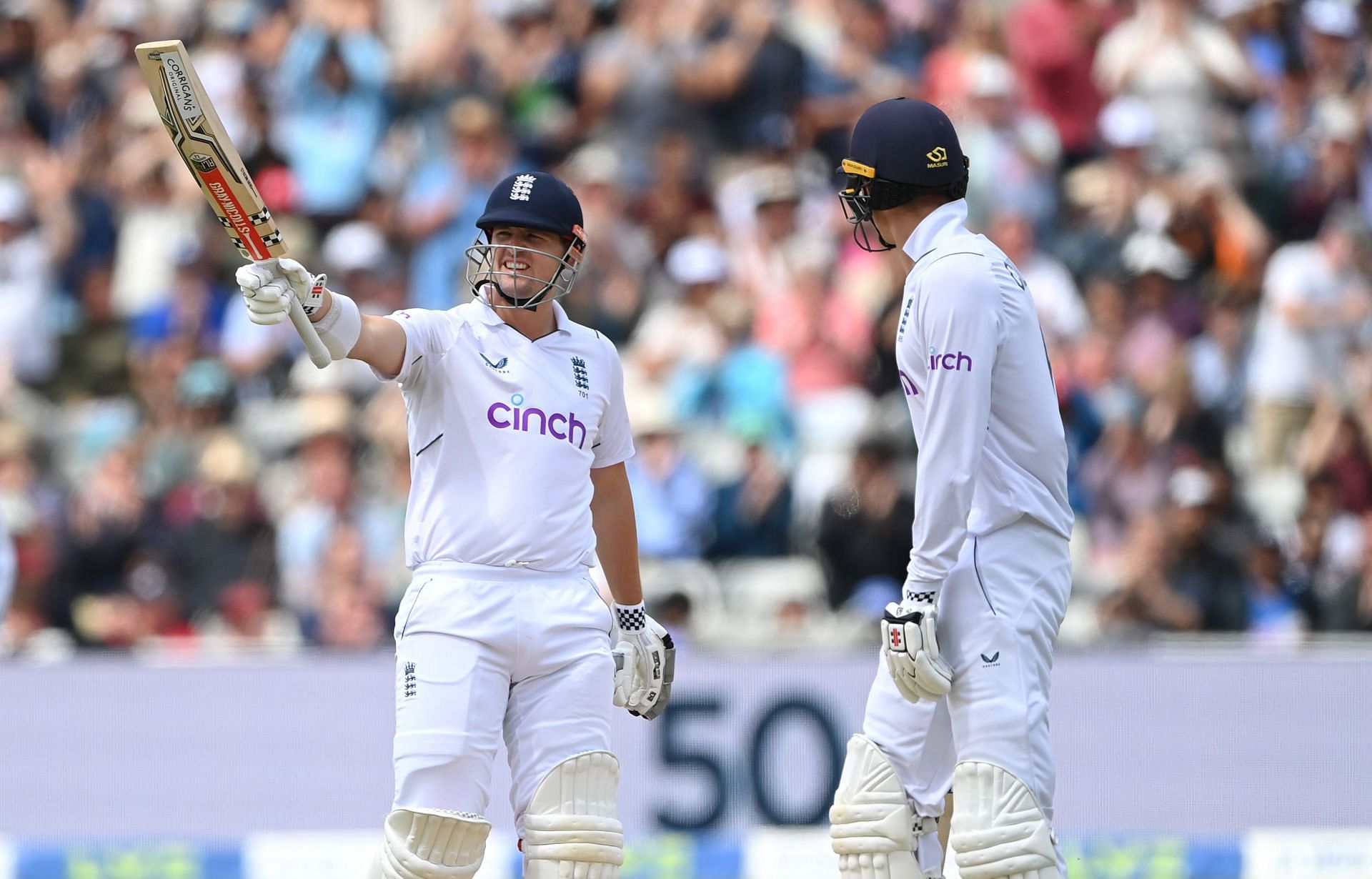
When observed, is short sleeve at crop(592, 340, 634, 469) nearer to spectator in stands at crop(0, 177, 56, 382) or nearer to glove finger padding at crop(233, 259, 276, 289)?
glove finger padding at crop(233, 259, 276, 289)

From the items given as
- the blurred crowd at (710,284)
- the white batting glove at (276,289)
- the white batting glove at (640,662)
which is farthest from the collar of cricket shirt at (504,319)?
the blurred crowd at (710,284)

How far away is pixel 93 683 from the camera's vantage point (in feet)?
30.1

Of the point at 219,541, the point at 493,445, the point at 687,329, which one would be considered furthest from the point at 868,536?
the point at 493,445

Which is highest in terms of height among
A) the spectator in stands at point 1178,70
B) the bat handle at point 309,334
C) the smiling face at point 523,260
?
the spectator in stands at point 1178,70

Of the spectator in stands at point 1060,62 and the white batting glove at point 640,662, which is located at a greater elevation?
the spectator in stands at point 1060,62

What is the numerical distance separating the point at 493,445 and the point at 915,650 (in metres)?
1.39

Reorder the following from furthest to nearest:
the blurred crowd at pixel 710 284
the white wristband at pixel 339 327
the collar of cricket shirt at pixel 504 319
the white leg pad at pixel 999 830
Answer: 1. the blurred crowd at pixel 710 284
2. the collar of cricket shirt at pixel 504 319
3. the white wristband at pixel 339 327
4. the white leg pad at pixel 999 830

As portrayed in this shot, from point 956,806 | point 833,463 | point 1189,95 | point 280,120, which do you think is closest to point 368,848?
point 833,463

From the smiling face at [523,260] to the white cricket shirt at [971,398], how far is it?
109 cm

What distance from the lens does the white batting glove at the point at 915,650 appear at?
5.40 metres

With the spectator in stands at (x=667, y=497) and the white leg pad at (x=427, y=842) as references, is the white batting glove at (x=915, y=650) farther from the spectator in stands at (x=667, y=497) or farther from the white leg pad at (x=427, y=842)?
the spectator in stands at (x=667, y=497)

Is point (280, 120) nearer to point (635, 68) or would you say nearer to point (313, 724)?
point (635, 68)

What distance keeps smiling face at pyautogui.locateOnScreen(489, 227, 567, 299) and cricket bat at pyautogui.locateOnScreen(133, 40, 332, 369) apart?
0.70 meters

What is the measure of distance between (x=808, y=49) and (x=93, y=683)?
19.0 ft
